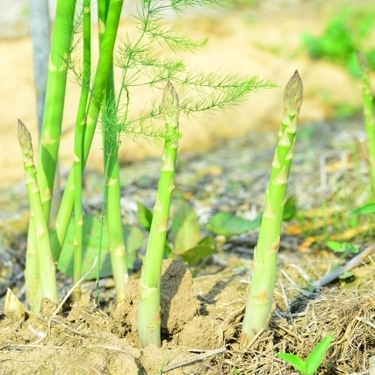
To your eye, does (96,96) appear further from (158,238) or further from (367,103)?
(367,103)

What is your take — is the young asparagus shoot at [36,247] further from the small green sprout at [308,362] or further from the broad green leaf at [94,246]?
the small green sprout at [308,362]

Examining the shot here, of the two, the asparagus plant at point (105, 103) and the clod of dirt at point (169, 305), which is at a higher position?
the asparagus plant at point (105, 103)

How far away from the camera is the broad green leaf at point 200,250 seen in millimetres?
2131

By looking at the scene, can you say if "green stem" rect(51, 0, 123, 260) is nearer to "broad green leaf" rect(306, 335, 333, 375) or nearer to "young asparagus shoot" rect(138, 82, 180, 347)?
"young asparagus shoot" rect(138, 82, 180, 347)

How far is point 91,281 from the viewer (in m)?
2.34

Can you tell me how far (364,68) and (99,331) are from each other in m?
1.25

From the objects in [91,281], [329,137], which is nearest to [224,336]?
[91,281]

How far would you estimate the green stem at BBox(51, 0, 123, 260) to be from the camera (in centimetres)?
166

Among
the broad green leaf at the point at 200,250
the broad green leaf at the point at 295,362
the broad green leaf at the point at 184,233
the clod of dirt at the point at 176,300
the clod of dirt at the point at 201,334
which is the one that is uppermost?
the broad green leaf at the point at 184,233

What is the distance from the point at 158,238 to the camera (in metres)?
1.58

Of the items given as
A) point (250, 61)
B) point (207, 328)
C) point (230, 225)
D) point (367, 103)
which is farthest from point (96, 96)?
point (250, 61)

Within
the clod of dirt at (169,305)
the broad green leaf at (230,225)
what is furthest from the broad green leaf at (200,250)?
the clod of dirt at (169,305)

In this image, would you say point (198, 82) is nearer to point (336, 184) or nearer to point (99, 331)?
point (99, 331)

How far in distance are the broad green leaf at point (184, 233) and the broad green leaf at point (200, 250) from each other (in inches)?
3.9
